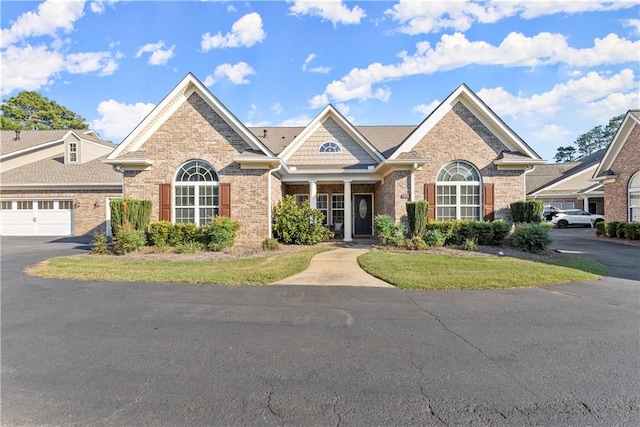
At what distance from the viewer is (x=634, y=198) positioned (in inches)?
684

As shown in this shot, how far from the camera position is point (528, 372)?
3645 millimetres

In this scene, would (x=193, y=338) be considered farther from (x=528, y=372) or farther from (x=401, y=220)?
(x=401, y=220)

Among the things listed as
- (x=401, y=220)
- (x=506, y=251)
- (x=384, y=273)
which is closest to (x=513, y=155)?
(x=506, y=251)

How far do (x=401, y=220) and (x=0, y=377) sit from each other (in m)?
12.9

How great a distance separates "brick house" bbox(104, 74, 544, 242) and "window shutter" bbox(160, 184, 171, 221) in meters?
0.04

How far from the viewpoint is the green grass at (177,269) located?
27.0 feet

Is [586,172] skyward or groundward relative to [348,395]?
skyward

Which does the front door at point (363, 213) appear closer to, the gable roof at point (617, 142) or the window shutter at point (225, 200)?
the window shutter at point (225, 200)

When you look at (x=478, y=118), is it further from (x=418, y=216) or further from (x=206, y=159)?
(x=206, y=159)

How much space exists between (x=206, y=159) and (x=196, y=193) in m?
1.51

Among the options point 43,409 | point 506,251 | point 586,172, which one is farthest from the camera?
point 586,172

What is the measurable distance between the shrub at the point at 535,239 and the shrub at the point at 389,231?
4430 millimetres

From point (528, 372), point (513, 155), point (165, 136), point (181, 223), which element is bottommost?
point (528, 372)

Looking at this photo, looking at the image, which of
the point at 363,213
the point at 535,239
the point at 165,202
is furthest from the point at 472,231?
the point at 165,202
